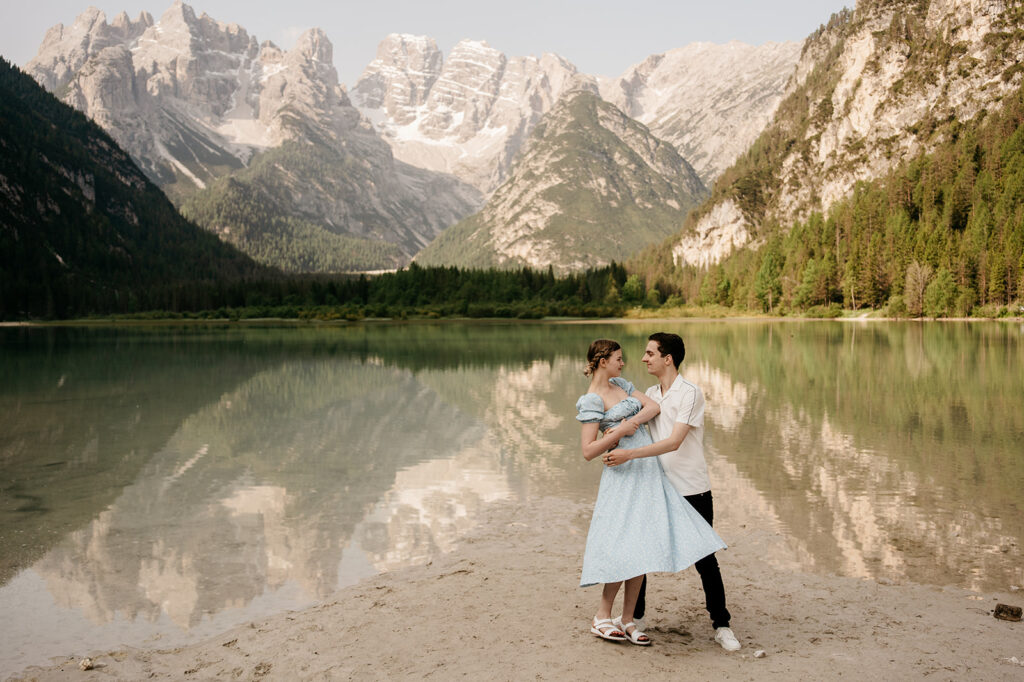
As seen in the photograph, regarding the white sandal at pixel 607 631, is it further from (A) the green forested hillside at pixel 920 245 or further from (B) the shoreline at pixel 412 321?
(B) the shoreline at pixel 412 321

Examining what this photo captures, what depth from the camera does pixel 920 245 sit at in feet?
429

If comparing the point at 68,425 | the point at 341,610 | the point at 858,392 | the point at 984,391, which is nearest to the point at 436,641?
the point at 341,610

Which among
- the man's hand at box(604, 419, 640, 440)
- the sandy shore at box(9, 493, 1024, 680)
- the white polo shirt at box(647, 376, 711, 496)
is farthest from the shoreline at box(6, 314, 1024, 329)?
the man's hand at box(604, 419, 640, 440)

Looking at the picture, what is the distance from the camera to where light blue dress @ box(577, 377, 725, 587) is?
8.21 meters

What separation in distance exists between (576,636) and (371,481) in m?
9.82

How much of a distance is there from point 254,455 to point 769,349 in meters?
48.4

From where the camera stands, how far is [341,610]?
386 inches

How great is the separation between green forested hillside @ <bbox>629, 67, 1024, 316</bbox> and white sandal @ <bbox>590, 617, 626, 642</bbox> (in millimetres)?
119407

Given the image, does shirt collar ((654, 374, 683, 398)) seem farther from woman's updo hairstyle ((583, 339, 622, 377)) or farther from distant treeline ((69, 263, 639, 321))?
distant treeline ((69, 263, 639, 321))

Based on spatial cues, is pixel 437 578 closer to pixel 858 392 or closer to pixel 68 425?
pixel 68 425

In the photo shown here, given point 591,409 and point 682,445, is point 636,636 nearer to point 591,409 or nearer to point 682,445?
point 682,445

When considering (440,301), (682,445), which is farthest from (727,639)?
(440,301)

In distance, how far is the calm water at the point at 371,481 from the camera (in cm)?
1083

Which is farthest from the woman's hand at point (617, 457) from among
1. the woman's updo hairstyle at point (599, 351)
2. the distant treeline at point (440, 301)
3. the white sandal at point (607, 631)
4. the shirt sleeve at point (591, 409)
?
the distant treeline at point (440, 301)
